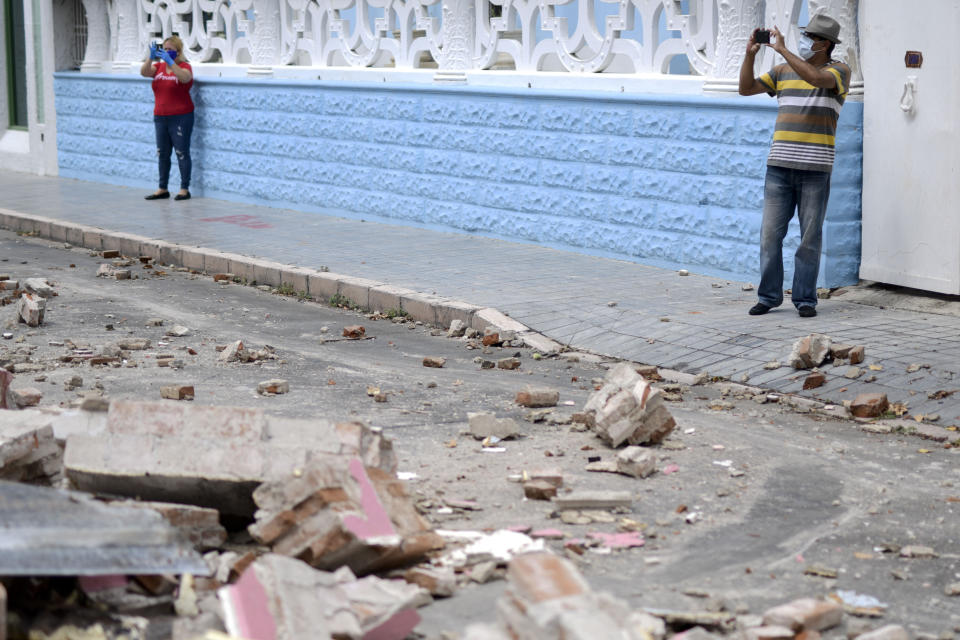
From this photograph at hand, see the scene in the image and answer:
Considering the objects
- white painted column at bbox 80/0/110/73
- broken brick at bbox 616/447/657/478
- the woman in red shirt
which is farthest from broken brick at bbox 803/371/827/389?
white painted column at bbox 80/0/110/73

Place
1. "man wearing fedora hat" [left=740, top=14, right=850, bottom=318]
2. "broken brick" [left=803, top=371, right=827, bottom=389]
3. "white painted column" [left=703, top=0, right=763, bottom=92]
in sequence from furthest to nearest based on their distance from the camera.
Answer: "white painted column" [left=703, top=0, right=763, bottom=92] → "man wearing fedora hat" [left=740, top=14, right=850, bottom=318] → "broken brick" [left=803, top=371, right=827, bottom=389]

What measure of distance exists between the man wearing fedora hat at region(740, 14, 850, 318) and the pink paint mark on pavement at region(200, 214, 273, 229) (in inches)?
254

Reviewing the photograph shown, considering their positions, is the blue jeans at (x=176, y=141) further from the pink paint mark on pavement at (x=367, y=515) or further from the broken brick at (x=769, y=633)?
the broken brick at (x=769, y=633)

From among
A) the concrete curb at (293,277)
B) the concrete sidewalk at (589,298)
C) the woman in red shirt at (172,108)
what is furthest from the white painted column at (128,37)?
the concrete curb at (293,277)

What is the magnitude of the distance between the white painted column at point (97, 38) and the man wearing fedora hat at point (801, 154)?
12657 millimetres

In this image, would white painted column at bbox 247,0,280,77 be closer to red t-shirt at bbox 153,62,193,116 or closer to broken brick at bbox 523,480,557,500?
red t-shirt at bbox 153,62,193,116

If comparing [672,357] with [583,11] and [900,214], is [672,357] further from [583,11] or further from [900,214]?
[583,11]

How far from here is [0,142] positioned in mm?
21438

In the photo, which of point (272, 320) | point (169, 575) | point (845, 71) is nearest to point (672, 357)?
point (845, 71)

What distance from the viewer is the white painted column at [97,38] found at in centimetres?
1877

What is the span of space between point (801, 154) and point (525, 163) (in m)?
3.91

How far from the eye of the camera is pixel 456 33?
12.9 meters

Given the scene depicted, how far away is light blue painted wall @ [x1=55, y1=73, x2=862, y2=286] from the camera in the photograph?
10.1 m

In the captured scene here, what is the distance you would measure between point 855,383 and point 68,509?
461cm
